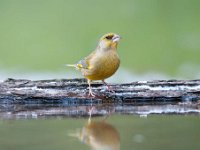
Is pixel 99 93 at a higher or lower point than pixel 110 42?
lower

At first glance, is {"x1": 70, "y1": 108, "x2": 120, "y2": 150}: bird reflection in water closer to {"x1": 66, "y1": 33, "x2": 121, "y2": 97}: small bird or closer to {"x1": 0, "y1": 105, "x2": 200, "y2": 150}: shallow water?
{"x1": 0, "y1": 105, "x2": 200, "y2": 150}: shallow water

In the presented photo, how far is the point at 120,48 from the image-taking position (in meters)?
13.6

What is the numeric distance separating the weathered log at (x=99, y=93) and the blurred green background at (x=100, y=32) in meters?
4.40

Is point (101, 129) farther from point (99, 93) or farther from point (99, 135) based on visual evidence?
point (99, 93)

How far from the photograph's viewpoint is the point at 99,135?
18.4ft

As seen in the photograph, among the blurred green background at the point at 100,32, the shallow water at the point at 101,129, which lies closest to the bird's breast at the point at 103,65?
the shallow water at the point at 101,129

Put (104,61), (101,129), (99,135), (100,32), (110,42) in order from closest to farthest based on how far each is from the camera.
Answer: (99,135) < (101,129) < (104,61) < (110,42) < (100,32)

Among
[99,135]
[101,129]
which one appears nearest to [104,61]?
[101,129]

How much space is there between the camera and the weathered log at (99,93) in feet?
23.9

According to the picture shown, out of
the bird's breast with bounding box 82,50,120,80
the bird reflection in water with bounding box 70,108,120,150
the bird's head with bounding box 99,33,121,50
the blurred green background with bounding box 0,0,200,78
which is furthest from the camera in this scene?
the blurred green background with bounding box 0,0,200,78

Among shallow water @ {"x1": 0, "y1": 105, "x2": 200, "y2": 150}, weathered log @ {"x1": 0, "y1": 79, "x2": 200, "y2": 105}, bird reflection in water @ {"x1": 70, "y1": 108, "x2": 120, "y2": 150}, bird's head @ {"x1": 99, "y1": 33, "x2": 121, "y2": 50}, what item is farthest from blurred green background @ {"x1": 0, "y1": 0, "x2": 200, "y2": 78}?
bird reflection in water @ {"x1": 70, "y1": 108, "x2": 120, "y2": 150}

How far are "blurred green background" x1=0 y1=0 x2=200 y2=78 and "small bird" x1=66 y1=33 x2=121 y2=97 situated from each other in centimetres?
424

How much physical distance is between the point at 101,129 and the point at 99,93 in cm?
164

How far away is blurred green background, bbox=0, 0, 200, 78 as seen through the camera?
1297 centimetres
